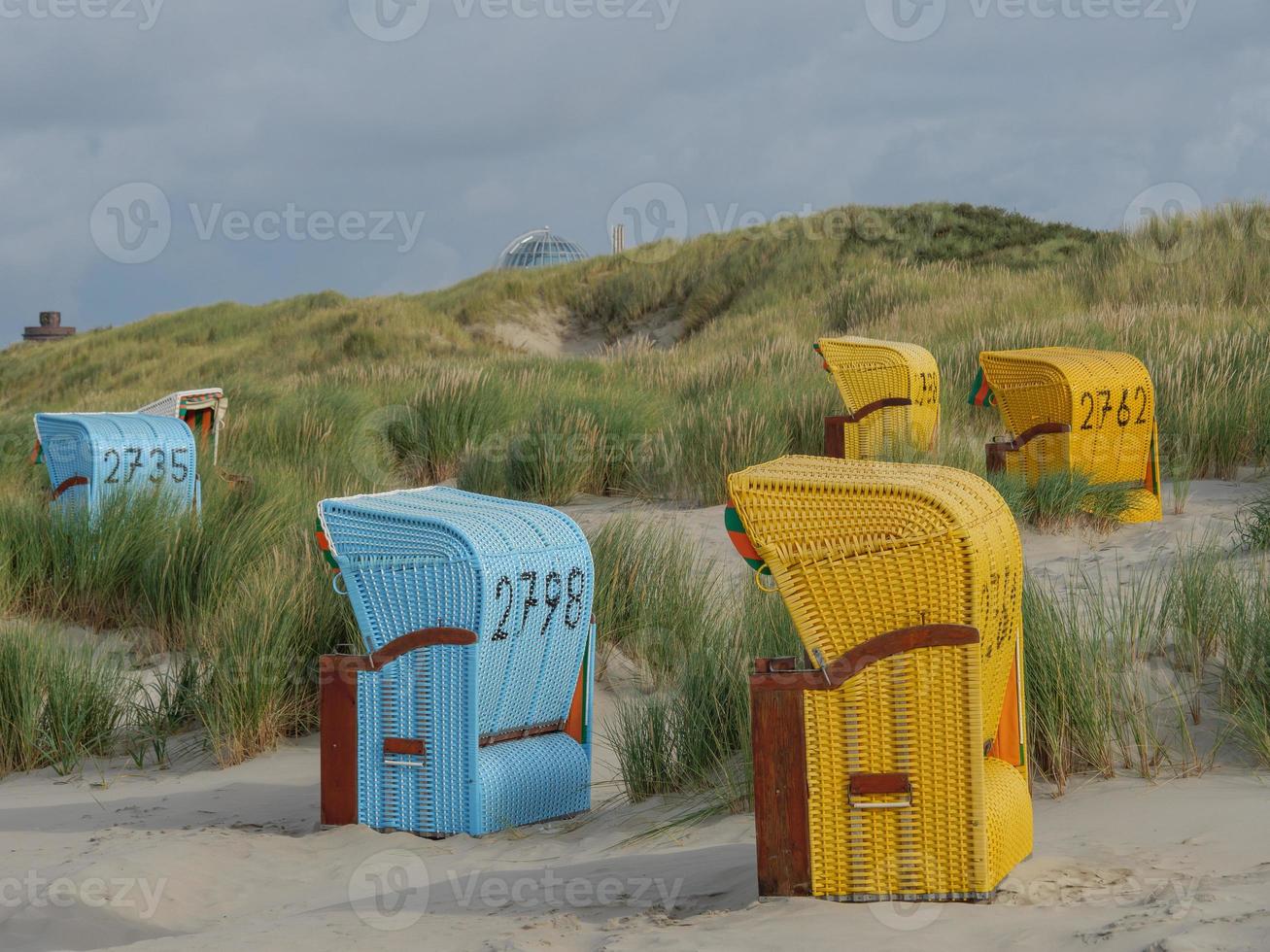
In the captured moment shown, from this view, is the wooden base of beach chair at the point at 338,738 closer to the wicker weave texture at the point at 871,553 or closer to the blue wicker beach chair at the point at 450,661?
the blue wicker beach chair at the point at 450,661

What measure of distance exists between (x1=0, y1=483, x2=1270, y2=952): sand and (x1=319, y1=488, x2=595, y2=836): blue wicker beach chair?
113mm

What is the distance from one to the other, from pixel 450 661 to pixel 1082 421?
4922 millimetres

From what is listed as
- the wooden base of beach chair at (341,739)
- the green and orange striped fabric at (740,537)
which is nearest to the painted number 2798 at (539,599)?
the wooden base of beach chair at (341,739)

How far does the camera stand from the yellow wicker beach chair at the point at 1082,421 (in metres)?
7.50

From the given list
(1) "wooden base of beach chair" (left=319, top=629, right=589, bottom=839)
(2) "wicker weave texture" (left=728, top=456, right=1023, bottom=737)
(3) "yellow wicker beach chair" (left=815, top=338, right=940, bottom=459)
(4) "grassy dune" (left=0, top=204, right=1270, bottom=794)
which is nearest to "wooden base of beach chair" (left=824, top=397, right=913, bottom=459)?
(3) "yellow wicker beach chair" (left=815, top=338, right=940, bottom=459)

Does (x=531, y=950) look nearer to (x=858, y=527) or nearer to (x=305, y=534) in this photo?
(x=858, y=527)

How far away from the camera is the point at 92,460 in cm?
711

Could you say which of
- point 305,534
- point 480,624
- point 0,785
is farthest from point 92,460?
point 480,624

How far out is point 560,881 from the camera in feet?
10.8

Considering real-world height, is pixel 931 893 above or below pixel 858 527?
below

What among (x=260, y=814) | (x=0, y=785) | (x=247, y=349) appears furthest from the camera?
(x=247, y=349)

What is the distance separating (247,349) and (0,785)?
2496 cm

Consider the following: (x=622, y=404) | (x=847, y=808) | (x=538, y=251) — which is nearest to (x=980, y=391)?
(x=622, y=404)

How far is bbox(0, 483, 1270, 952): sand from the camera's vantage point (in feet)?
8.50
